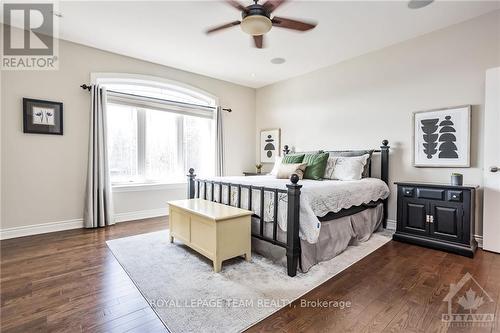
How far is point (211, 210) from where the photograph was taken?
2678 mm

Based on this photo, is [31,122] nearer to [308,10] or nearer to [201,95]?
[201,95]

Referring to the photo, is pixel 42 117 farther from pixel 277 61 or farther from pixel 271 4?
pixel 277 61

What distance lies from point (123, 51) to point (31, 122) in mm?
1749

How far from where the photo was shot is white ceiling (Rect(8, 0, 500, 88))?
2.90m

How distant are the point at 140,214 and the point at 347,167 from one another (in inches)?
145

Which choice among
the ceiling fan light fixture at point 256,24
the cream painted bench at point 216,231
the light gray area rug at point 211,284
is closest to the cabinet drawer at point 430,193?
the light gray area rug at point 211,284

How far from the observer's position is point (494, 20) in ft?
9.91

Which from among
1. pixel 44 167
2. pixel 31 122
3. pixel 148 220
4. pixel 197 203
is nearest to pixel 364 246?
pixel 197 203

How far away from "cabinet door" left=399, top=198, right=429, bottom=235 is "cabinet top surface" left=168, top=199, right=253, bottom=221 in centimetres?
220

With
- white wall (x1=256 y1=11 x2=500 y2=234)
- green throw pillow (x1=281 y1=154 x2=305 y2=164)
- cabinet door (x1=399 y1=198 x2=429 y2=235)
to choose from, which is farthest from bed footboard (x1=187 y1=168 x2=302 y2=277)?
white wall (x1=256 y1=11 x2=500 y2=234)

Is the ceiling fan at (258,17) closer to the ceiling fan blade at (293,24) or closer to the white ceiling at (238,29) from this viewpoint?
the ceiling fan blade at (293,24)

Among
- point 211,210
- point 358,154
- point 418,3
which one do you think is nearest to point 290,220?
point 211,210

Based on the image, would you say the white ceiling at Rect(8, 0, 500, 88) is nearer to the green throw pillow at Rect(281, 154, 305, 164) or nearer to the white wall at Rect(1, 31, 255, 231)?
→ the white wall at Rect(1, 31, 255, 231)

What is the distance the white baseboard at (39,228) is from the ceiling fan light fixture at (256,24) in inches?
149
